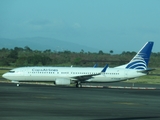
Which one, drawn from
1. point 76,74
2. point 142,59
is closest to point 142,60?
point 142,59

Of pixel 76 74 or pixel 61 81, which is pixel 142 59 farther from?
pixel 61 81

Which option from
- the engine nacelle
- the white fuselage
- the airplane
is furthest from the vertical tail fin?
the engine nacelle

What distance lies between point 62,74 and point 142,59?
412 inches

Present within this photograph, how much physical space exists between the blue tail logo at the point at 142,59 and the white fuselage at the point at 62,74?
114 centimetres

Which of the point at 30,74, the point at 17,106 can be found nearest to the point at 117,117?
the point at 17,106

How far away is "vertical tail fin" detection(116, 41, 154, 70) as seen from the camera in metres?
62.6

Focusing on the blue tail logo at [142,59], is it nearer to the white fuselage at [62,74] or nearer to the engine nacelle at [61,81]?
the white fuselage at [62,74]

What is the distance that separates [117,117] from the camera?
79.6ft

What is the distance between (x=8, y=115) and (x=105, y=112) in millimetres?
5445

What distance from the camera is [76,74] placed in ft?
197

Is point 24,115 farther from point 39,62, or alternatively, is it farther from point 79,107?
point 39,62

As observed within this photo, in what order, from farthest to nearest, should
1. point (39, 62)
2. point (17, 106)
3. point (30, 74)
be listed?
point (39, 62) < point (30, 74) < point (17, 106)

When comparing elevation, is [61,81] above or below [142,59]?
Result: below

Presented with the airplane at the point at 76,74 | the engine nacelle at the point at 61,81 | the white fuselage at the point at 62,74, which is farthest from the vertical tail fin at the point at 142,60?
the engine nacelle at the point at 61,81
